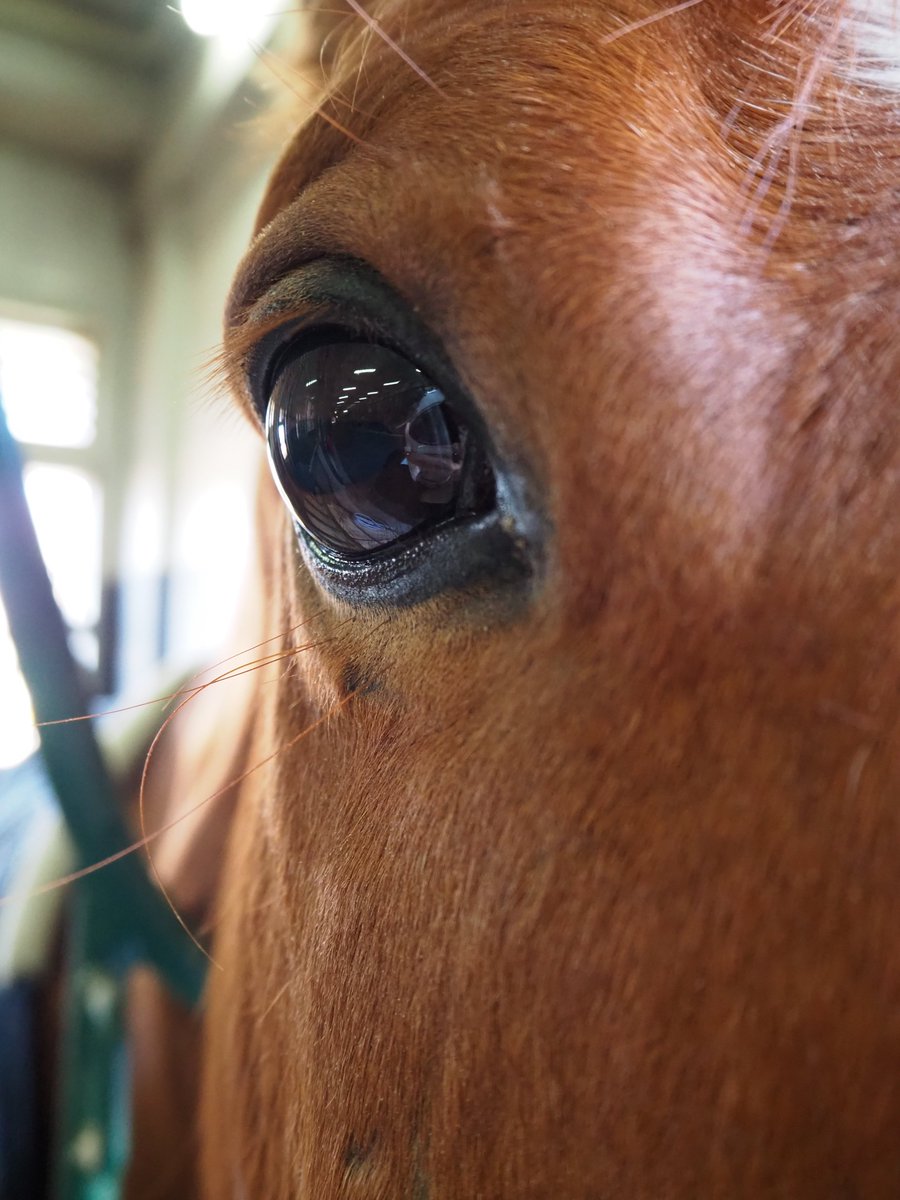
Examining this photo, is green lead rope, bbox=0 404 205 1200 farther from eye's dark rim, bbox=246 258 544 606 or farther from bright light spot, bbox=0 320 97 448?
eye's dark rim, bbox=246 258 544 606

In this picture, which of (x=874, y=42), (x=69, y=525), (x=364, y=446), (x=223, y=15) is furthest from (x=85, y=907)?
(x=874, y=42)

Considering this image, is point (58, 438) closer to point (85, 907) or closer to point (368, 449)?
point (85, 907)

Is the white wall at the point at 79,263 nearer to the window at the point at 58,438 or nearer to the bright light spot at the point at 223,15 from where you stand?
the window at the point at 58,438

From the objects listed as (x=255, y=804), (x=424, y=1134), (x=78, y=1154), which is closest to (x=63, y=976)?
(x=78, y=1154)

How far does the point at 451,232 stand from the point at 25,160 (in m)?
0.54

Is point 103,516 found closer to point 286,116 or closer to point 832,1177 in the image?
point 286,116

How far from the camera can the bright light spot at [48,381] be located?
75 centimetres

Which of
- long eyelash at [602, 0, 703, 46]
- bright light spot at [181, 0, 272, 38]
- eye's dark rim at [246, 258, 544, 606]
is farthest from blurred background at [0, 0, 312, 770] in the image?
long eyelash at [602, 0, 703, 46]

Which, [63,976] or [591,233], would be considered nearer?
[591,233]

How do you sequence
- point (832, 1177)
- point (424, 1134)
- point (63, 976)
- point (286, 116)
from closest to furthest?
point (832, 1177), point (424, 1134), point (286, 116), point (63, 976)

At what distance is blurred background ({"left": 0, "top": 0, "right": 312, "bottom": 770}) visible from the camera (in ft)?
2.03

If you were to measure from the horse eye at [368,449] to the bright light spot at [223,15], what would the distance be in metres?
0.25

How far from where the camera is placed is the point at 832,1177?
0.24 m

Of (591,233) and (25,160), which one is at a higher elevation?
(25,160)
